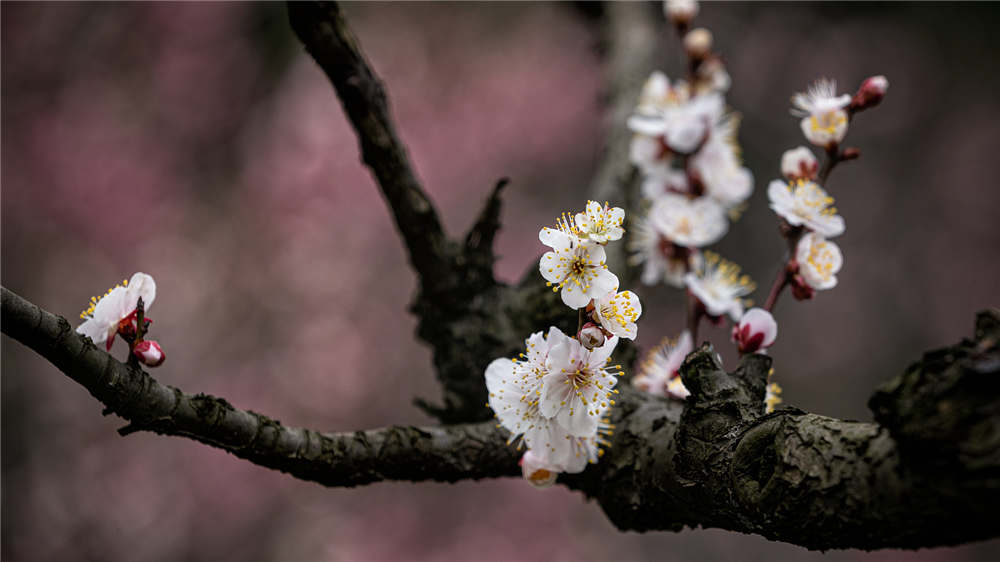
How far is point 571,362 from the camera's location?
0.65 meters

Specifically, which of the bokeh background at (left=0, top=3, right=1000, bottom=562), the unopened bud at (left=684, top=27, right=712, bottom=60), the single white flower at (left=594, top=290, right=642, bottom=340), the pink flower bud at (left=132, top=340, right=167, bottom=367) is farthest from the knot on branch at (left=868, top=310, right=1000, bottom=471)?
the bokeh background at (left=0, top=3, right=1000, bottom=562)

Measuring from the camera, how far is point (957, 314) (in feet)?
7.79

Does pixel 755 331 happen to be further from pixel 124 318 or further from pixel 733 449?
pixel 124 318

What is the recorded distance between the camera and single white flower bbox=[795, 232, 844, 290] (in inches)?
33.4

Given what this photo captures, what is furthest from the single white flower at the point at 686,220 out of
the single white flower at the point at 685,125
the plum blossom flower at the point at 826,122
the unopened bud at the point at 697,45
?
the unopened bud at the point at 697,45

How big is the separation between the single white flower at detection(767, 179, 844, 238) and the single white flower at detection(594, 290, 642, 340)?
324 mm

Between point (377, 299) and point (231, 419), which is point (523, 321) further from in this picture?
point (377, 299)

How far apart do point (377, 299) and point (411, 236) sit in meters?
1.28

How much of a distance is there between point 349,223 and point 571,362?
176 cm

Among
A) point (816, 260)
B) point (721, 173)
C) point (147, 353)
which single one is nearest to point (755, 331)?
point (816, 260)

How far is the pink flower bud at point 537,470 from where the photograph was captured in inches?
29.5

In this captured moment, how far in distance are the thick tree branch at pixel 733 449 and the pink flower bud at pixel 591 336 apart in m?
0.13

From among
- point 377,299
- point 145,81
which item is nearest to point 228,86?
point 145,81

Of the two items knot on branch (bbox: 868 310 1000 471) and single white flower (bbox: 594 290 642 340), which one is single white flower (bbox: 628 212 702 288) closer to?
single white flower (bbox: 594 290 642 340)
